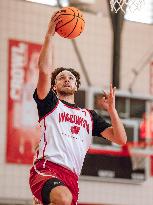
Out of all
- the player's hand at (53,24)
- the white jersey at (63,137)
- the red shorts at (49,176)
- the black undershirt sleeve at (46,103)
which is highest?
the player's hand at (53,24)

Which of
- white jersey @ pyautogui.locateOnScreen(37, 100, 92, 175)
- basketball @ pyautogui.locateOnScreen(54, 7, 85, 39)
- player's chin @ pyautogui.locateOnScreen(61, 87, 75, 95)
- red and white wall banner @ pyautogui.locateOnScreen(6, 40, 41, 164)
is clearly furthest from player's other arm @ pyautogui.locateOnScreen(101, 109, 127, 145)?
red and white wall banner @ pyautogui.locateOnScreen(6, 40, 41, 164)

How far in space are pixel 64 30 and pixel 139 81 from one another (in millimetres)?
8488

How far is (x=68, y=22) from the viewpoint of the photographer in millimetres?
5027

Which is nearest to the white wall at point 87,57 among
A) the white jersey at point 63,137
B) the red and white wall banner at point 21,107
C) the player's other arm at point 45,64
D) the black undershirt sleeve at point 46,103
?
the red and white wall banner at point 21,107

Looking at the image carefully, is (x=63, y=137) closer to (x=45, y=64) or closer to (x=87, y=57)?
(x=45, y=64)

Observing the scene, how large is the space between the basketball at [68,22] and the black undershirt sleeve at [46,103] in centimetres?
62

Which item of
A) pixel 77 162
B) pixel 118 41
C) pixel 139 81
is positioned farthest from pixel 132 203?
pixel 77 162

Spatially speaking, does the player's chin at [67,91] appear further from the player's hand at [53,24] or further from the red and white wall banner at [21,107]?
the red and white wall banner at [21,107]

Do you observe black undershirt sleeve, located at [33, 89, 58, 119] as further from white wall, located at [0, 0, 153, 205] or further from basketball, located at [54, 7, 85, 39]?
white wall, located at [0, 0, 153, 205]

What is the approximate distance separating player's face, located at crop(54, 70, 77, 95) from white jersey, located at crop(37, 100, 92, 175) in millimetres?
120

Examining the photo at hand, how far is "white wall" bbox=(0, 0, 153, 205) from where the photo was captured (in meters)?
11.6

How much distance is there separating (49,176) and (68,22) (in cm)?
140

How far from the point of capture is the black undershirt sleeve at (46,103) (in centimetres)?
483

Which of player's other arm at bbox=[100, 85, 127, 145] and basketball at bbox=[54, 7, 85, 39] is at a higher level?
basketball at bbox=[54, 7, 85, 39]
